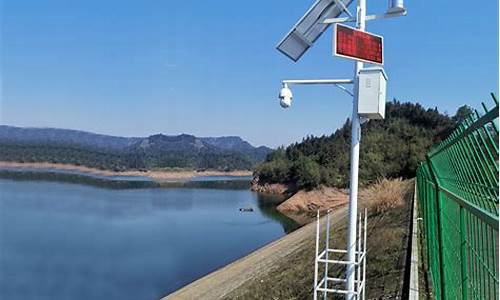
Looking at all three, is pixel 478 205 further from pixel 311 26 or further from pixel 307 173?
pixel 307 173

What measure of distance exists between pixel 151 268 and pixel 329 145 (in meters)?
26.1

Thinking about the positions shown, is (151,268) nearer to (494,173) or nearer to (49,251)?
(49,251)

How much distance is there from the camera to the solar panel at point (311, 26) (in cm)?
490

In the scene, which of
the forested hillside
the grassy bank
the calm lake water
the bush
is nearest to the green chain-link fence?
the grassy bank

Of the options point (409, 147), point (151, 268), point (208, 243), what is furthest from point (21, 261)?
point (409, 147)

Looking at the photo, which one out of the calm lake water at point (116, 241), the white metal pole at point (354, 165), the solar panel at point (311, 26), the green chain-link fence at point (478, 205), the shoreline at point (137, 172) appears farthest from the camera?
the shoreline at point (137, 172)

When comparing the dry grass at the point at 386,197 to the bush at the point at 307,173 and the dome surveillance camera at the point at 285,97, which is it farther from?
the bush at the point at 307,173

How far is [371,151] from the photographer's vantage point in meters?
27.2

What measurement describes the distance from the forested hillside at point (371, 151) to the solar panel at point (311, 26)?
10.7 metres

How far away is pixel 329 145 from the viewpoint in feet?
147

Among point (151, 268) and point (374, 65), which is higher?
point (374, 65)

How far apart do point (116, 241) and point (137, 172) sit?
52.8 m

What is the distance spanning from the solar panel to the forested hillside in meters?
10.7

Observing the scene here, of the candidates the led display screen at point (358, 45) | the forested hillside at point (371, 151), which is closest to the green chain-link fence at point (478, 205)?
the led display screen at point (358, 45)
